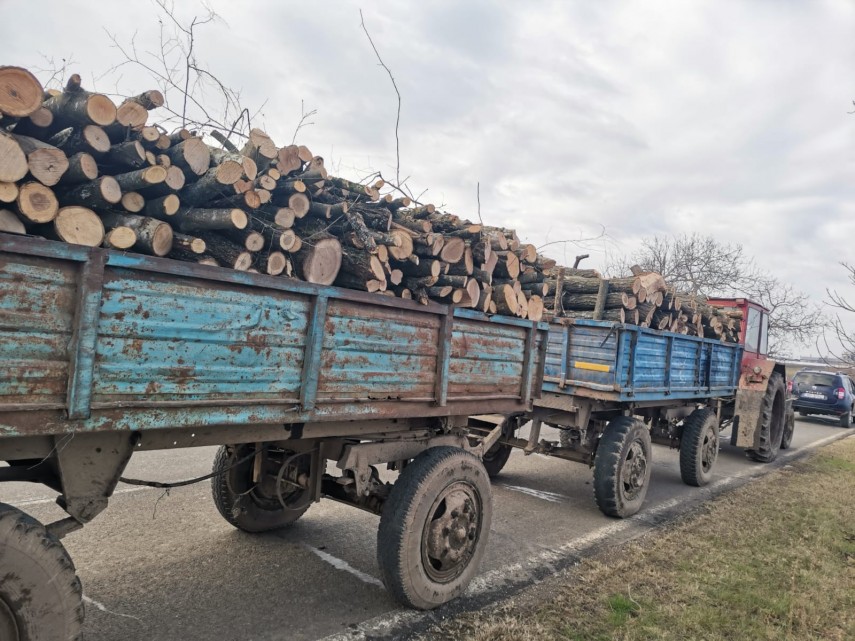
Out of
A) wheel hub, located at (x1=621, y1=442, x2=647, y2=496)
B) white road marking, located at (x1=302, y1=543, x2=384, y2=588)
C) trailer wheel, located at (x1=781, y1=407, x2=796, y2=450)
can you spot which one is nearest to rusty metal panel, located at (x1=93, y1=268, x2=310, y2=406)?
white road marking, located at (x1=302, y1=543, x2=384, y2=588)

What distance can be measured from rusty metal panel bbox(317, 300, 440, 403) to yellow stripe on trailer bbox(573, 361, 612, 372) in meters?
2.77

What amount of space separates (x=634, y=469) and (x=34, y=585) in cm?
536

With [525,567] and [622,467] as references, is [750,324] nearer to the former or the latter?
[622,467]

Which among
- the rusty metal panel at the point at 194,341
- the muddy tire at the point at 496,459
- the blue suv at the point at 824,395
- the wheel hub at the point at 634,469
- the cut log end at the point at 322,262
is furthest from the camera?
the blue suv at the point at 824,395

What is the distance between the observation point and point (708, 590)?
408cm

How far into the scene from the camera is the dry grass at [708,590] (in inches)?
135

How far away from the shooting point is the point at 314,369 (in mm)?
2871

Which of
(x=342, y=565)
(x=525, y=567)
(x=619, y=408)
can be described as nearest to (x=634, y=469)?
(x=619, y=408)

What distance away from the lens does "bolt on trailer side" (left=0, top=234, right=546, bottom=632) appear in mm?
2068

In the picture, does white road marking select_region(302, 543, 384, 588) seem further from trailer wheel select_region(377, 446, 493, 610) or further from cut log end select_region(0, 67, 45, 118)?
cut log end select_region(0, 67, 45, 118)

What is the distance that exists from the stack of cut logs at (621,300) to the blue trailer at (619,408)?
252 millimetres

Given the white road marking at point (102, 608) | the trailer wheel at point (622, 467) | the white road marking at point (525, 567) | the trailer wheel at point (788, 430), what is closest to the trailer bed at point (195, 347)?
the white road marking at point (525, 567)

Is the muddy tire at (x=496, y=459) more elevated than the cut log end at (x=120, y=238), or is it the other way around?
the cut log end at (x=120, y=238)

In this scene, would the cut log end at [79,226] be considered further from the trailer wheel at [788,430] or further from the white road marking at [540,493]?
the trailer wheel at [788,430]
